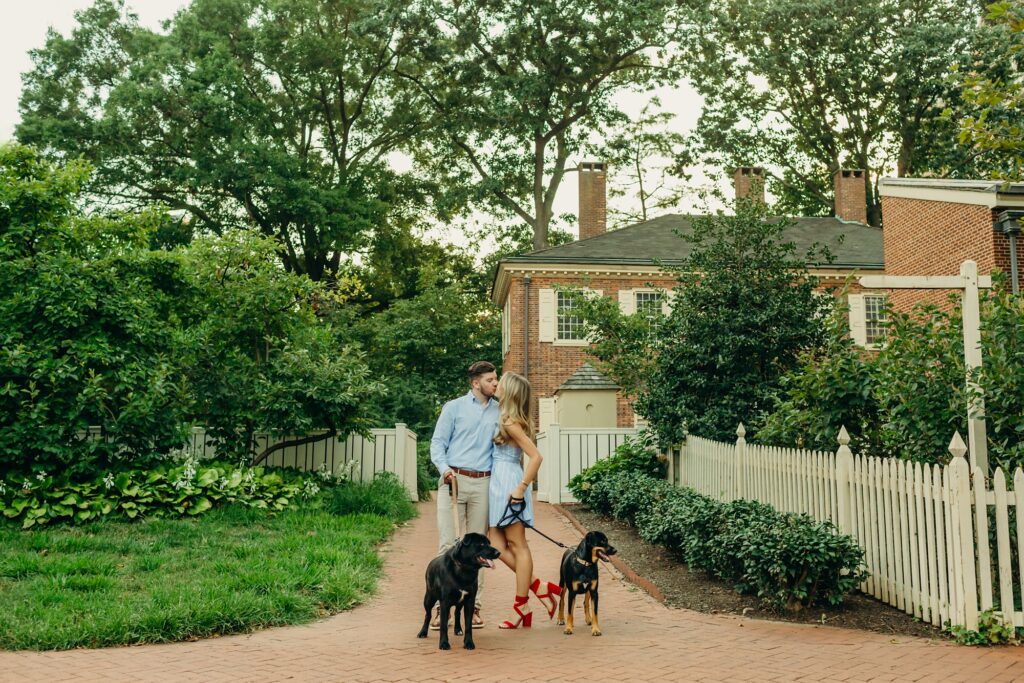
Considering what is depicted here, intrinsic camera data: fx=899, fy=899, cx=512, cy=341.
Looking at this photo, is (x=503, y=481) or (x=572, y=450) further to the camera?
(x=572, y=450)

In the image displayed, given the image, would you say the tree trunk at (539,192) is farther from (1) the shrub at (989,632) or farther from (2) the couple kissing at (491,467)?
(1) the shrub at (989,632)

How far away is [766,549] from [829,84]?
30324mm

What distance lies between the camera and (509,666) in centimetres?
567

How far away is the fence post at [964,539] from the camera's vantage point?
6199mm

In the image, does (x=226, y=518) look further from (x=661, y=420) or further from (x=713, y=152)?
(x=713, y=152)

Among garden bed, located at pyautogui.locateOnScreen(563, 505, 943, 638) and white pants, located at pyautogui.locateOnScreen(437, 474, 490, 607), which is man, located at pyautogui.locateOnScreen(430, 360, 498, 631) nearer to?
white pants, located at pyautogui.locateOnScreen(437, 474, 490, 607)

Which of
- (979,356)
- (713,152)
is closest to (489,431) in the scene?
(979,356)

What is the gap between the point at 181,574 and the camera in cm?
855

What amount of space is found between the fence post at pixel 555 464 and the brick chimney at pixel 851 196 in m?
19.6

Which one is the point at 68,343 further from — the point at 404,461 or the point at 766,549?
the point at 766,549

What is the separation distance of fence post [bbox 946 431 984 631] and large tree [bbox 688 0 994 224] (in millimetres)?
25109

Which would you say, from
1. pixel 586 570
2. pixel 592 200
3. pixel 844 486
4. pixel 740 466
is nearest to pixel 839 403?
pixel 740 466

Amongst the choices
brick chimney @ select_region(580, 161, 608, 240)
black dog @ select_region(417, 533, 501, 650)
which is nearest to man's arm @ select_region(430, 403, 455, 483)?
black dog @ select_region(417, 533, 501, 650)

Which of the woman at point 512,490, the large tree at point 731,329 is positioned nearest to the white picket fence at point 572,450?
the large tree at point 731,329
